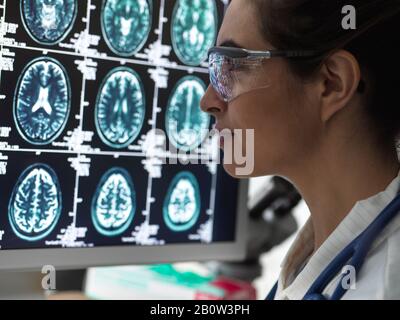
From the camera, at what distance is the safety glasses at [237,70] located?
A: 34.1 inches

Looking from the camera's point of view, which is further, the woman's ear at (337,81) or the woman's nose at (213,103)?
the woman's nose at (213,103)

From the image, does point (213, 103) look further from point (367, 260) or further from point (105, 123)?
point (367, 260)

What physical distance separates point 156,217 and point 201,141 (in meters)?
0.16

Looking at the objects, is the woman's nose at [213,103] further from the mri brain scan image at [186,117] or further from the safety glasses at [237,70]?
the mri brain scan image at [186,117]

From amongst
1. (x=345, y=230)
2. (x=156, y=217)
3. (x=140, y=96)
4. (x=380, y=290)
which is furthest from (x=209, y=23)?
(x=380, y=290)

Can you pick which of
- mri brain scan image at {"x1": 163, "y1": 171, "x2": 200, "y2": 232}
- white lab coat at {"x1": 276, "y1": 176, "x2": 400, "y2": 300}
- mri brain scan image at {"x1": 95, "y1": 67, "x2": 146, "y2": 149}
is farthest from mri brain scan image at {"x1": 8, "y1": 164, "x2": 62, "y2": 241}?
white lab coat at {"x1": 276, "y1": 176, "x2": 400, "y2": 300}

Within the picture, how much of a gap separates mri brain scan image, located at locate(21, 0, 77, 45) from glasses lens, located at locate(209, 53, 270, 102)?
0.69 ft

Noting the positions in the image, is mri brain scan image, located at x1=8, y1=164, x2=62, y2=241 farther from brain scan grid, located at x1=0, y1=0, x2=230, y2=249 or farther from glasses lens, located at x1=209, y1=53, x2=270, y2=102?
glasses lens, located at x1=209, y1=53, x2=270, y2=102

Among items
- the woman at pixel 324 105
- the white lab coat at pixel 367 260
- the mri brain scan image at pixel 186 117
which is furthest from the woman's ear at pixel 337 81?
the mri brain scan image at pixel 186 117

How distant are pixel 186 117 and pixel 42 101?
284 mm

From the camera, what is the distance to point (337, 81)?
0.84m

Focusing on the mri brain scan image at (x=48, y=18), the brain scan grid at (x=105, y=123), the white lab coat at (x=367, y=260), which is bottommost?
the white lab coat at (x=367, y=260)

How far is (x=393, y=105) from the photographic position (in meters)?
0.84

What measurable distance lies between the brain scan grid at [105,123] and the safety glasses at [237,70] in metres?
0.17
